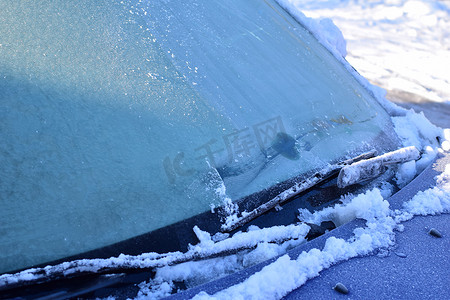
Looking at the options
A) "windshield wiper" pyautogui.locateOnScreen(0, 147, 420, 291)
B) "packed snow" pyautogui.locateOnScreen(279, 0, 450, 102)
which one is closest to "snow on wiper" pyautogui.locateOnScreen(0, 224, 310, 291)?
"windshield wiper" pyautogui.locateOnScreen(0, 147, 420, 291)

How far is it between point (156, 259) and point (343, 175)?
26.6 inches

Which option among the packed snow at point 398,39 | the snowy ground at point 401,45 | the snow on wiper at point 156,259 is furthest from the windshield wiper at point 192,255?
the packed snow at point 398,39

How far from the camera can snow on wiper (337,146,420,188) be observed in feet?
4.46

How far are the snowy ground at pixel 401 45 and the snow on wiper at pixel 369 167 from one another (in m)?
2.20

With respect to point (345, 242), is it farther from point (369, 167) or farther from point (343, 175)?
point (369, 167)

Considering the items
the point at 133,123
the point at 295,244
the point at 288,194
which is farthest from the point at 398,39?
the point at 133,123

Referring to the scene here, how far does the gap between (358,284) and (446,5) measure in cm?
888

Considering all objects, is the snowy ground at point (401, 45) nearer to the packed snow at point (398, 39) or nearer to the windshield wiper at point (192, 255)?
the packed snow at point (398, 39)

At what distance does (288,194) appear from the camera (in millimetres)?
1282

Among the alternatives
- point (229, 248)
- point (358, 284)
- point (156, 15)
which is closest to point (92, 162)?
point (229, 248)

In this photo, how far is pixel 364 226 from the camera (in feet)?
4.14

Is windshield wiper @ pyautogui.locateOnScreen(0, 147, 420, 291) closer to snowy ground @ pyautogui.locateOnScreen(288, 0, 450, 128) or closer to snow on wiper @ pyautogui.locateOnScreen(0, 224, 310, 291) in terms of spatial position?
snow on wiper @ pyautogui.locateOnScreen(0, 224, 310, 291)

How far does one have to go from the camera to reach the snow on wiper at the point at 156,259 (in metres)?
0.90

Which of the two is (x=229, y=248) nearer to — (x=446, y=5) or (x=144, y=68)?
(x=144, y=68)
